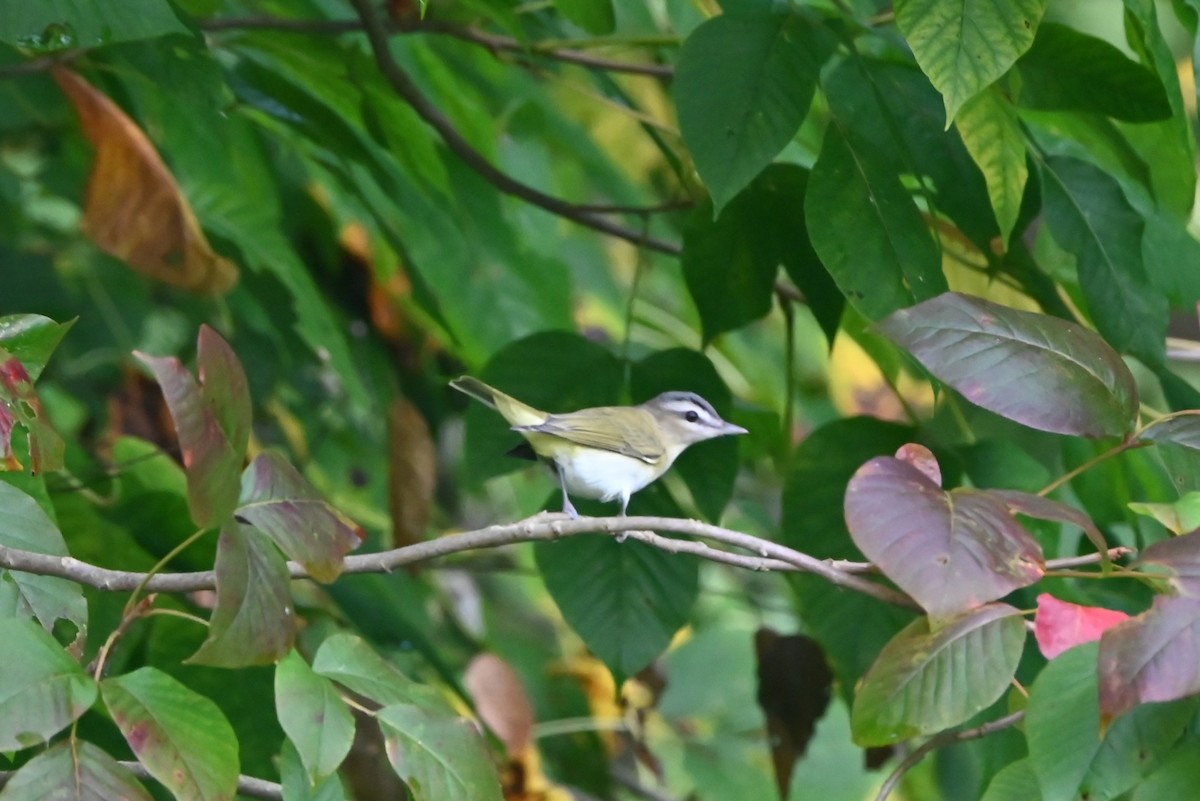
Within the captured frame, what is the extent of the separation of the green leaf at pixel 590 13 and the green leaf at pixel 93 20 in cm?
61

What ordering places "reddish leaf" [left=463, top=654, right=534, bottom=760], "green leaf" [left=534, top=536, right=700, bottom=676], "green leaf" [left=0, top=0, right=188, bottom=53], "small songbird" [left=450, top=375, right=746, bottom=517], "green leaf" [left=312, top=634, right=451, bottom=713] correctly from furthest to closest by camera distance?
1. "reddish leaf" [left=463, top=654, right=534, bottom=760]
2. "small songbird" [left=450, top=375, right=746, bottom=517]
3. "green leaf" [left=534, top=536, right=700, bottom=676]
4. "green leaf" [left=0, top=0, right=188, bottom=53]
5. "green leaf" [left=312, top=634, right=451, bottom=713]

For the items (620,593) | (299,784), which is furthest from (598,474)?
(299,784)

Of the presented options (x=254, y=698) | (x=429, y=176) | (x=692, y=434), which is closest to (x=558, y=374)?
(x=692, y=434)

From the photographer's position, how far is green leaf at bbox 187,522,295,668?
3.58 ft

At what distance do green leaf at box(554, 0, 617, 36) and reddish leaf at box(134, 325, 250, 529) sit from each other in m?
1.04

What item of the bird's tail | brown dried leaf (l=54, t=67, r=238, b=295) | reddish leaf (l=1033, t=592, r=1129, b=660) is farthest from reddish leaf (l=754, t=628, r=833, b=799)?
brown dried leaf (l=54, t=67, r=238, b=295)

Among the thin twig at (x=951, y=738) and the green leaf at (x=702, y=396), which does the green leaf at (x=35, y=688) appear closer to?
the thin twig at (x=951, y=738)

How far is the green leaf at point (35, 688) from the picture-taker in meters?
1.04

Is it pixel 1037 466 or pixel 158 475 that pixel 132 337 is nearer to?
pixel 158 475

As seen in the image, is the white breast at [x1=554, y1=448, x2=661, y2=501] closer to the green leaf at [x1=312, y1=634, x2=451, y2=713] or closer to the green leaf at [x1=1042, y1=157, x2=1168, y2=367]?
the green leaf at [x1=1042, y1=157, x2=1168, y2=367]

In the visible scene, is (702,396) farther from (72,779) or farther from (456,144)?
(72,779)

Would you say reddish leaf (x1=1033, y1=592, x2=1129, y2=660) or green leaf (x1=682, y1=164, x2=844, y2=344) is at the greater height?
green leaf (x1=682, y1=164, x2=844, y2=344)

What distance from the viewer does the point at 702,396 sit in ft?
6.79

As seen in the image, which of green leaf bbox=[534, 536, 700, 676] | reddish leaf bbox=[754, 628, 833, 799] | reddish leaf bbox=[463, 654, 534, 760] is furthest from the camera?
reddish leaf bbox=[463, 654, 534, 760]
